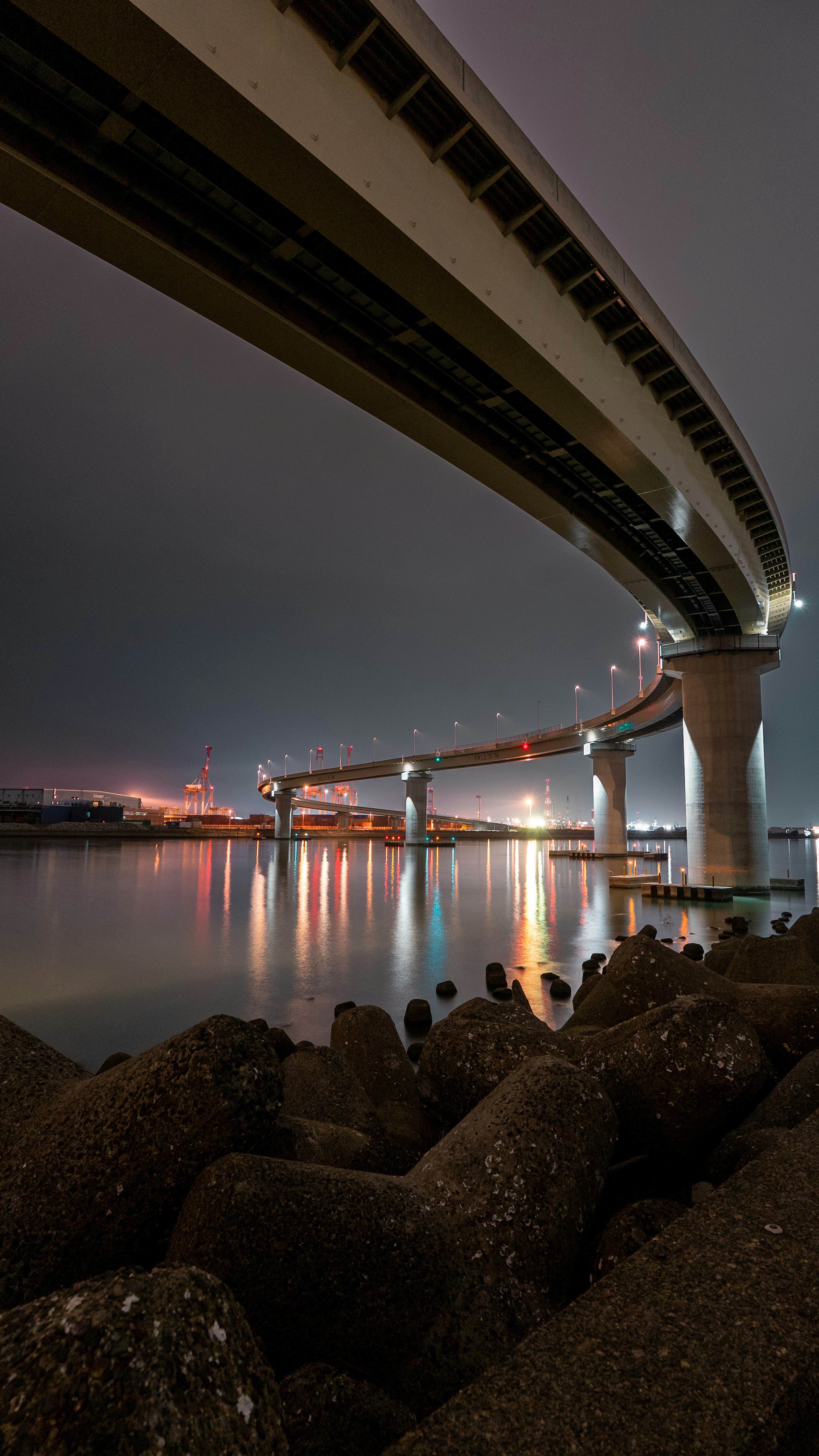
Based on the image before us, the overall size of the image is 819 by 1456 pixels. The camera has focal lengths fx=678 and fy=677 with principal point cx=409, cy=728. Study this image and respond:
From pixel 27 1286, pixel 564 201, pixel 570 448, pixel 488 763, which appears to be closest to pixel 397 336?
pixel 564 201

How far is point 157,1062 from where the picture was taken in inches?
116

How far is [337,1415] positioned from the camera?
2.13 m

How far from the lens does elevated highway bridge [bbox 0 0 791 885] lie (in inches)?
330

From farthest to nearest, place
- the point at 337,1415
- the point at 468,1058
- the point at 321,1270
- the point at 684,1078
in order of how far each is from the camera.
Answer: the point at 468,1058 < the point at 684,1078 < the point at 321,1270 < the point at 337,1415

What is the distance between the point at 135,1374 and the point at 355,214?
40.2 feet

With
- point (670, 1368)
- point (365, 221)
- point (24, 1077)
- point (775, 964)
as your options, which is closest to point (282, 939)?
point (775, 964)

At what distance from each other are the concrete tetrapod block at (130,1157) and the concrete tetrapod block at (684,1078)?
2.38m

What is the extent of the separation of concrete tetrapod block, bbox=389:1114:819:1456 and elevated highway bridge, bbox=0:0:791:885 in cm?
1129

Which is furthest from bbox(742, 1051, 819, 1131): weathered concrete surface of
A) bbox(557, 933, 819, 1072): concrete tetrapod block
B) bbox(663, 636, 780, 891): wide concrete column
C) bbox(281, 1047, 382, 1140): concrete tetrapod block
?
bbox(663, 636, 780, 891): wide concrete column

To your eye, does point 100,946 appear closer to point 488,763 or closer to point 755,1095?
point 755,1095

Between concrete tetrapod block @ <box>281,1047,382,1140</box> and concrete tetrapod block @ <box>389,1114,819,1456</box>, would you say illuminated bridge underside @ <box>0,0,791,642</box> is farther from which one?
concrete tetrapod block @ <box>389,1114,819,1456</box>

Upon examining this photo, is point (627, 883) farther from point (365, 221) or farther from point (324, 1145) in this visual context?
point (324, 1145)

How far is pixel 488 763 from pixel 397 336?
71161mm

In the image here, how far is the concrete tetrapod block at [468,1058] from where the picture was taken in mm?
4707
